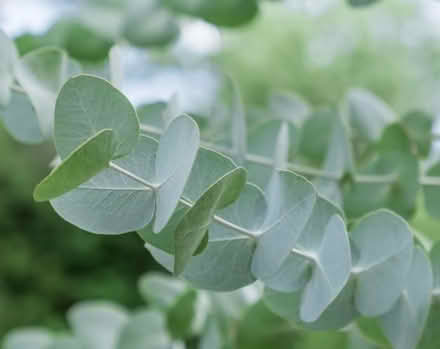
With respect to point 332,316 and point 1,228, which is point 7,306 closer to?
point 1,228

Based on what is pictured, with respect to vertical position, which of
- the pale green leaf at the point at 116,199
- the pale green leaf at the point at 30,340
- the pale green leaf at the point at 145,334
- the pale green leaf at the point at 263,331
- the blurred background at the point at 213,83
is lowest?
the blurred background at the point at 213,83

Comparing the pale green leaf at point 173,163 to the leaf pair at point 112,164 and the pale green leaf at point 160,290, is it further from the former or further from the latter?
the pale green leaf at point 160,290

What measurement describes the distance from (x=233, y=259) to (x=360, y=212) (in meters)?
0.15

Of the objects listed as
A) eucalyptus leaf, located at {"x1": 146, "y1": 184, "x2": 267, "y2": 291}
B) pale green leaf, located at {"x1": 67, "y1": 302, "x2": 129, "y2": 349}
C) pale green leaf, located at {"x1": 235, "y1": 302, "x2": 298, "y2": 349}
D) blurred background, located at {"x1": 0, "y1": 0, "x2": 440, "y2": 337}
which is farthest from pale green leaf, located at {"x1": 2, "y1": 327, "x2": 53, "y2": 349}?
blurred background, located at {"x1": 0, "y1": 0, "x2": 440, "y2": 337}

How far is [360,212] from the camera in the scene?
13.8 inches

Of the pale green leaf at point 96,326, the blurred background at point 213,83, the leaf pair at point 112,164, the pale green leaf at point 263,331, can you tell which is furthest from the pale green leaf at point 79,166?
the blurred background at point 213,83

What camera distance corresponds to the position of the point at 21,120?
0.93 feet

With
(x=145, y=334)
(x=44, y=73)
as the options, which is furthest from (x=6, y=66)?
(x=145, y=334)

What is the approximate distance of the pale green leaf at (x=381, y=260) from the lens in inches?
8.5

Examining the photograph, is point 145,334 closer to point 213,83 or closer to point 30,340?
point 30,340

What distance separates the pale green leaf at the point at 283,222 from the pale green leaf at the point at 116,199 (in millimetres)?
39

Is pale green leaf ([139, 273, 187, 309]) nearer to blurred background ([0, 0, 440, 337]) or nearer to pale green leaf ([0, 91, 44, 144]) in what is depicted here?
pale green leaf ([0, 91, 44, 144])

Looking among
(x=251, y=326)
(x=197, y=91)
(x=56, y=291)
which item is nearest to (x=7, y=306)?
(x=56, y=291)

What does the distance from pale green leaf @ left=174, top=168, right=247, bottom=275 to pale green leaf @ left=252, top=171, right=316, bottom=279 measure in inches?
1.0
